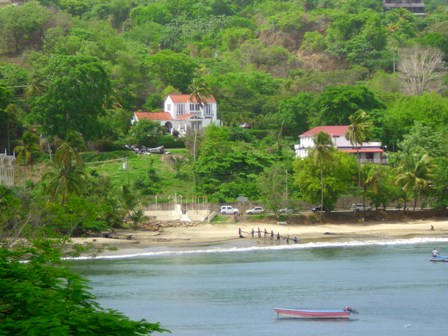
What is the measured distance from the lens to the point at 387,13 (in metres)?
175

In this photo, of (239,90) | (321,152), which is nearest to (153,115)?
(239,90)

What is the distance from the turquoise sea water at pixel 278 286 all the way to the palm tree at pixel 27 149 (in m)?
21.5

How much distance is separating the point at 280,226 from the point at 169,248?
11888 mm

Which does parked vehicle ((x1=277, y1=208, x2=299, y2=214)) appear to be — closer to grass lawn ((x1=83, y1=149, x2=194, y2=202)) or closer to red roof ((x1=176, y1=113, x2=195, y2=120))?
grass lawn ((x1=83, y1=149, x2=194, y2=202))

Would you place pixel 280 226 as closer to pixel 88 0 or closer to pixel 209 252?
pixel 209 252

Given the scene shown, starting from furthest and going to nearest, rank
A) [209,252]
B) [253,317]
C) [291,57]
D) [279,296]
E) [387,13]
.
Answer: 1. [387,13]
2. [291,57]
3. [209,252]
4. [279,296]
5. [253,317]

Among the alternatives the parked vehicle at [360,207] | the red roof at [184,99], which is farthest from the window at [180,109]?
the parked vehicle at [360,207]

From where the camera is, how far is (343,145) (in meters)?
103

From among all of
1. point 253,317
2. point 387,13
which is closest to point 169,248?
point 253,317

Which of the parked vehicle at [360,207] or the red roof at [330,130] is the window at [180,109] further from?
the parked vehicle at [360,207]

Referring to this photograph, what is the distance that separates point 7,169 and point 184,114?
26.0m

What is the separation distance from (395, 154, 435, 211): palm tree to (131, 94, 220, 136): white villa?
27.0 m

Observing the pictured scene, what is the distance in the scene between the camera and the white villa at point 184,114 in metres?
113

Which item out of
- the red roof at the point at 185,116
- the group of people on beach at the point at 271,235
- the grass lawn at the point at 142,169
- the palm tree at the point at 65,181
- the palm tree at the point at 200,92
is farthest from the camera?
the red roof at the point at 185,116
